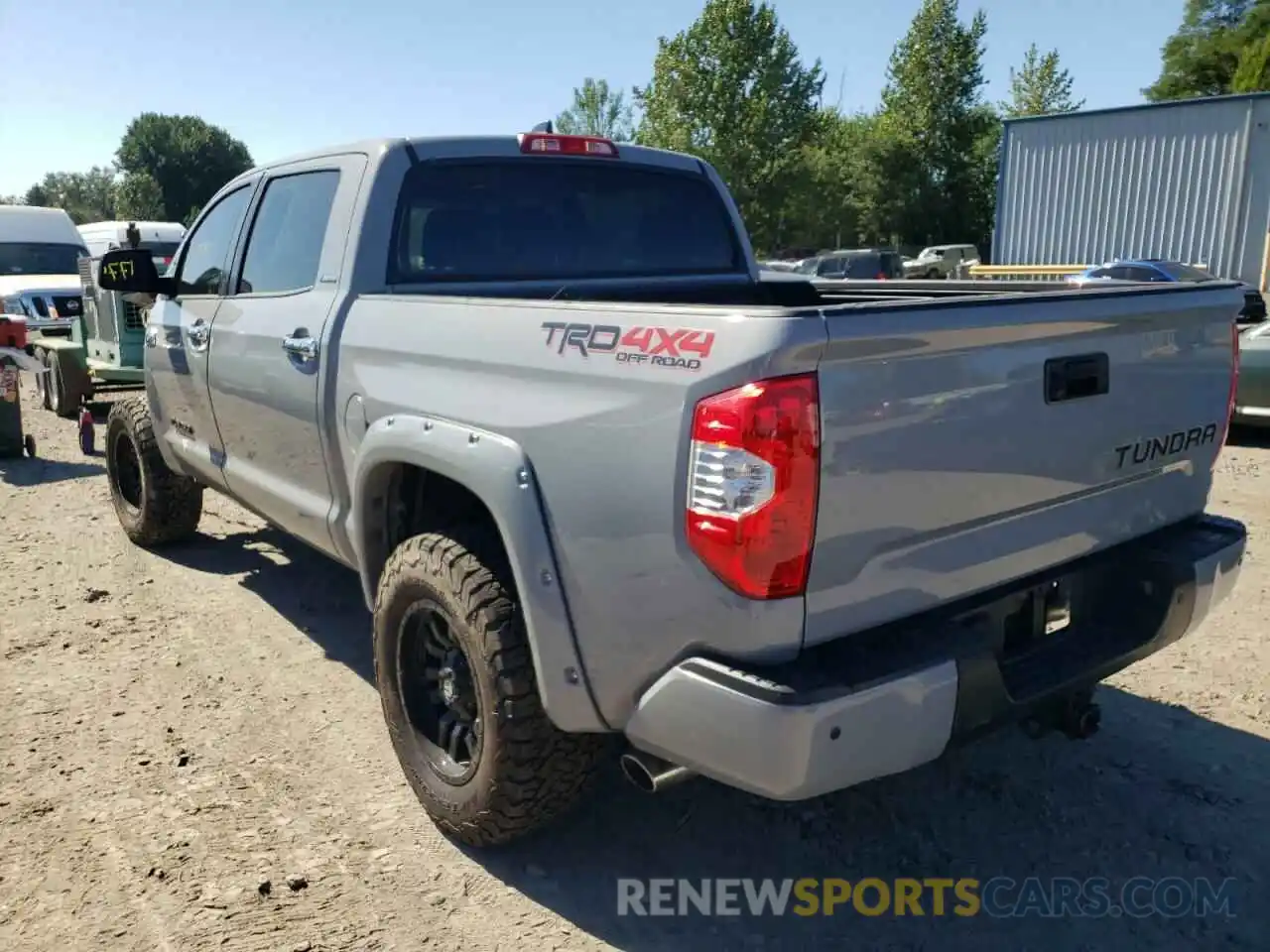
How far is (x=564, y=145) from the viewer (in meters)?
3.87

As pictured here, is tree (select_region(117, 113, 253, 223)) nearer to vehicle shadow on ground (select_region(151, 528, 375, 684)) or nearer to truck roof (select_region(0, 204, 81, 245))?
truck roof (select_region(0, 204, 81, 245))

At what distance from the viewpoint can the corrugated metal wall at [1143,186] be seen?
25.0 m

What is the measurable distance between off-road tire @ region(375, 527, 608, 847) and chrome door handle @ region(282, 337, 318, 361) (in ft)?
2.82

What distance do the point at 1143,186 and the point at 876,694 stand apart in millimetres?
28415

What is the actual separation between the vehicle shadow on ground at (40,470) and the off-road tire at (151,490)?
243cm

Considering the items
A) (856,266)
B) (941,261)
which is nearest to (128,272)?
(856,266)

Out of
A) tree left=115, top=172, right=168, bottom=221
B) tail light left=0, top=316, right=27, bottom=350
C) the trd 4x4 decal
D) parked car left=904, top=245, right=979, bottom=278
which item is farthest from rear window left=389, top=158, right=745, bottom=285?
tree left=115, top=172, right=168, bottom=221

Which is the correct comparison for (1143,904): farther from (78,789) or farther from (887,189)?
(887,189)

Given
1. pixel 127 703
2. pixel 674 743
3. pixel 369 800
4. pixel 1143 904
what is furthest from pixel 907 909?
A: pixel 127 703

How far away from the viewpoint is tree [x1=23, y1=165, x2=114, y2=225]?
8694cm

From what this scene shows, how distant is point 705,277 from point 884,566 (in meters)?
2.17

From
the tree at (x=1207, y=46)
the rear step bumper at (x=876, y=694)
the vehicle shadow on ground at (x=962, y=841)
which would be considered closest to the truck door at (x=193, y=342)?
the vehicle shadow on ground at (x=962, y=841)

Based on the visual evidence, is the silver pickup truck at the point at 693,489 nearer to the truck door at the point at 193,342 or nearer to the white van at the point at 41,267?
the truck door at the point at 193,342

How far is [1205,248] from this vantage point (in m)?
26.2
